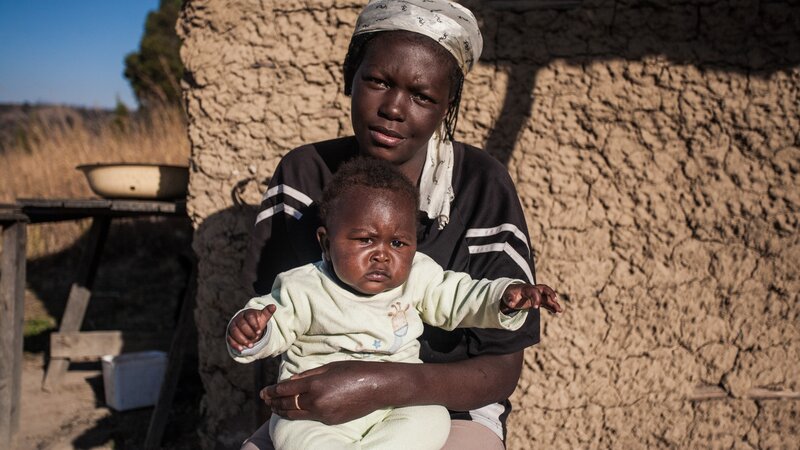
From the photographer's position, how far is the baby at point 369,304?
1573mm

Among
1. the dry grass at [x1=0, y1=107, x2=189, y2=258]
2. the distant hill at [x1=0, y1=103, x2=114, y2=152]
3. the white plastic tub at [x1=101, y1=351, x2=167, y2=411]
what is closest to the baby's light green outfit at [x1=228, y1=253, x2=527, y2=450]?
the white plastic tub at [x1=101, y1=351, x2=167, y2=411]

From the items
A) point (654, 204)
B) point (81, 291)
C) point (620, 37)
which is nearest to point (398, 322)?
point (654, 204)

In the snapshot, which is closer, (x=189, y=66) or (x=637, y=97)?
(x=637, y=97)

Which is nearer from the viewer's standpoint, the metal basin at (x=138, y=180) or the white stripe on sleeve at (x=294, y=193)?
the white stripe on sleeve at (x=294, y=193)

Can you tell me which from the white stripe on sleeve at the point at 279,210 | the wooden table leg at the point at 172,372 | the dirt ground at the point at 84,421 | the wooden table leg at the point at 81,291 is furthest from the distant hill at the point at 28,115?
the white stripe on sleeve at the point at 279,210

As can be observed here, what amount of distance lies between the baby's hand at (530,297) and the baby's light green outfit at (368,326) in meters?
0.06

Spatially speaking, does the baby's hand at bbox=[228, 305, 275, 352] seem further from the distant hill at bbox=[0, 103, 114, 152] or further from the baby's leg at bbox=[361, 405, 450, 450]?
the distant hill at bbox=[0, 103, 114, 152]

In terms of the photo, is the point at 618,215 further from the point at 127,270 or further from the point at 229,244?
the point at 127,270

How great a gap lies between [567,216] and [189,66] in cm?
198

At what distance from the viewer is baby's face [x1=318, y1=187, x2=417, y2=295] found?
65.0 inches

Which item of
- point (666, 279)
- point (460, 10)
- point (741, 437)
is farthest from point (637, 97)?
point (741, 437)

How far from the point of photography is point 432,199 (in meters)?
1.99

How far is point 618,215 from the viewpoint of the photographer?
2953mm

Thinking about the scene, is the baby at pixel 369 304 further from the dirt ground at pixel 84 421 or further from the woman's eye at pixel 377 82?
the dirt ground at pixel 84 421
